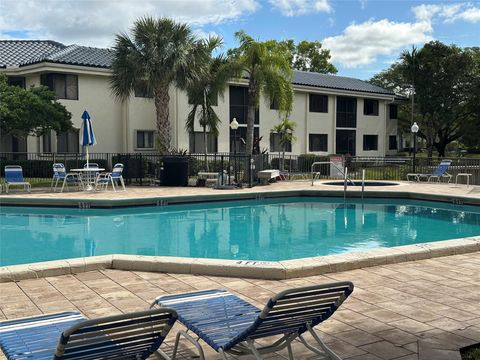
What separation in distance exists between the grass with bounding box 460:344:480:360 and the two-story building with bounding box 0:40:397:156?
19.4 meters

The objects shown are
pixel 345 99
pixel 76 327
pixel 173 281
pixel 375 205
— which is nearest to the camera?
pixel 76 327

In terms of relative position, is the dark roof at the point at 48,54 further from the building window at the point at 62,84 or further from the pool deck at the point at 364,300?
the pool deck at the point at 364,300

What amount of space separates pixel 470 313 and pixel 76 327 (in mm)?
3820

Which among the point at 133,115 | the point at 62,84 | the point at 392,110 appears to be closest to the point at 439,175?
the point at 133,115

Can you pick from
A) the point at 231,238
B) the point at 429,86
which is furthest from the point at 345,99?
the point at 231,238

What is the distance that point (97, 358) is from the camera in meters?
2.69

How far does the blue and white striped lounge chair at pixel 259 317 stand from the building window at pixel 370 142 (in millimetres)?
34431

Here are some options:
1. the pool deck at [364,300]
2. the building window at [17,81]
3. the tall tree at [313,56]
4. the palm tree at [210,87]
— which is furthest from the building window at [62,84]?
the tall tree at [313,56]

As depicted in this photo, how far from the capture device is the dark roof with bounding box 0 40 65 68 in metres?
25.1

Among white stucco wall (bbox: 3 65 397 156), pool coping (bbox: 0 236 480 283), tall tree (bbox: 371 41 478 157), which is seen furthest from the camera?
tall tree (bbox: 371 41 478 157)

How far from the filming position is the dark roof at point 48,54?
23.9 meters

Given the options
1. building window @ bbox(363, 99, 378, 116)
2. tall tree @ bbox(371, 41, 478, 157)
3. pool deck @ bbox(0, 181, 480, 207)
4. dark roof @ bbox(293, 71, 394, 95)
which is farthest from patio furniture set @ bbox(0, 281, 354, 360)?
tall tree @ bbox(371, 41, 478, 157)

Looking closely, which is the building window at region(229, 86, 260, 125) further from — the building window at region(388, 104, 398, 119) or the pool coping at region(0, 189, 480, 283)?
the pool coping at region(0, 189, 480, 283)

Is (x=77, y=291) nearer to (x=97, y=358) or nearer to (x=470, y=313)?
(x=97, y=358)
